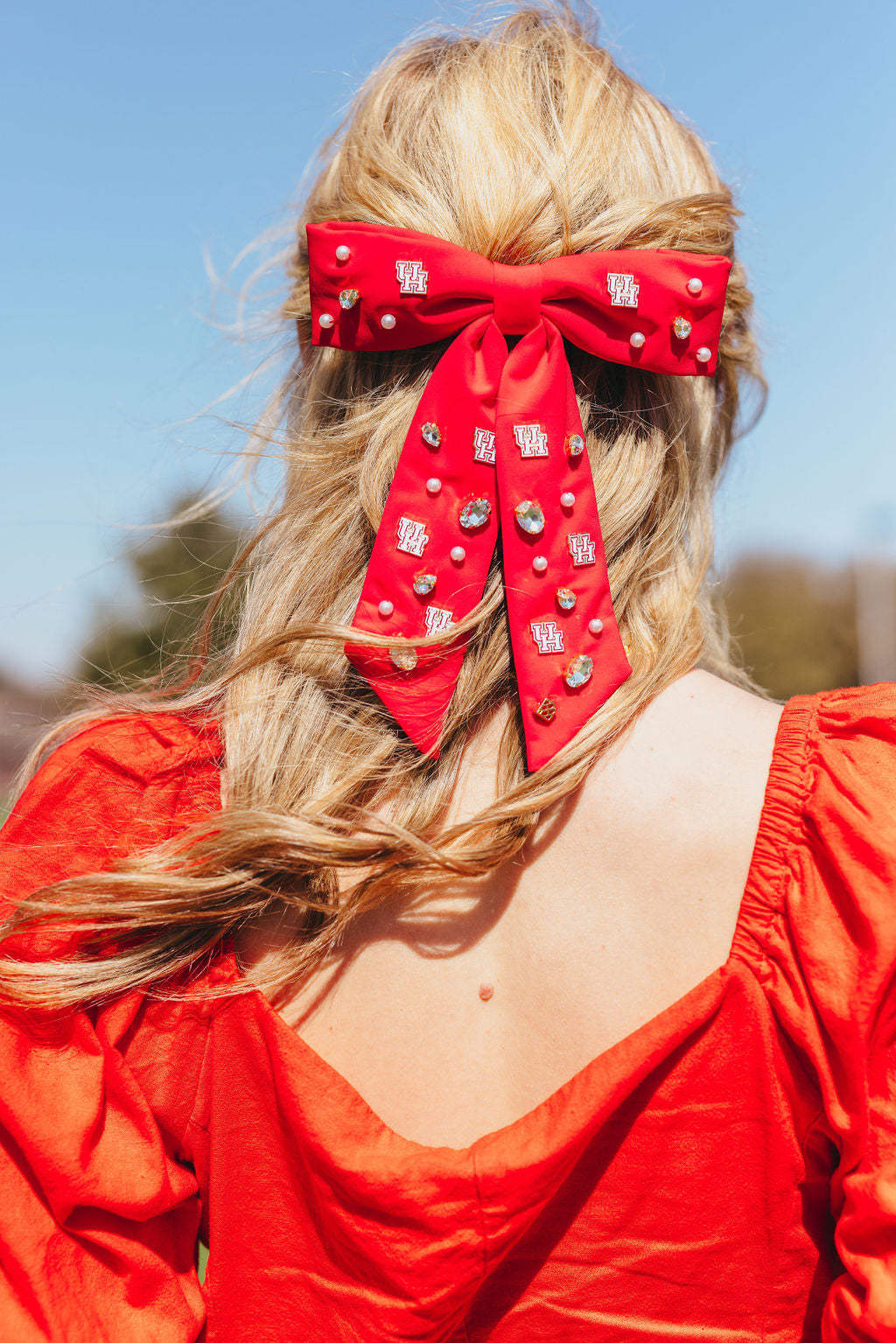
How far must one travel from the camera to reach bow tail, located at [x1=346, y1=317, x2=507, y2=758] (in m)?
1.16

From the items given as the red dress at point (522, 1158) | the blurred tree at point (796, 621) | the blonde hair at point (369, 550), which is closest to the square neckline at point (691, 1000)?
the red dress at point (522, 1158)

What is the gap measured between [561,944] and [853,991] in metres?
0.30

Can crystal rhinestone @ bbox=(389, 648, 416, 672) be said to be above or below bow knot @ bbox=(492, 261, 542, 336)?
below

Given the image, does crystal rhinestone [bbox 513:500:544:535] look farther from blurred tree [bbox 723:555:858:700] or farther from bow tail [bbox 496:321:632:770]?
blurred tree [bbox 723:555:858:700]

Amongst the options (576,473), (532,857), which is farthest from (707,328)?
(532,857)

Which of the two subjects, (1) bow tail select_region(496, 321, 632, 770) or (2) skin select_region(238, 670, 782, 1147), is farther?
(1) bow tail select_region(496, 321, 632, 770)

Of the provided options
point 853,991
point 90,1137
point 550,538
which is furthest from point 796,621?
point 90,1137

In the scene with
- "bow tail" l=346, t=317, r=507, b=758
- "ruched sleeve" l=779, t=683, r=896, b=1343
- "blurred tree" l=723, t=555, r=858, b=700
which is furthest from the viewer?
"blurred tree" l=723, t=555, r=858, b=700

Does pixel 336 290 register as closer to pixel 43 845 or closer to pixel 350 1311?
pixel 43 845

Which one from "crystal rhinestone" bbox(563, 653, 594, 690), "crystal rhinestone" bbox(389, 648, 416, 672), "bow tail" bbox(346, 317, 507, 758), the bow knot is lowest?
"crystal rhinestone" bbox(563, 653, 594, 690)

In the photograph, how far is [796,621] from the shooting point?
79.4 feet

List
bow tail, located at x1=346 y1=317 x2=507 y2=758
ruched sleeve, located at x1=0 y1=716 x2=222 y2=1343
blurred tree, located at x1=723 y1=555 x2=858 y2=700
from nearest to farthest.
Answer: ruched sleeve, located at x1=0 y1=716 x2=222 y2=1343, bow tail, located at x1=346 y1=317 x2=507 y2=758, blurred tree, located at x1=723 y1=555 x2=858 y2=700

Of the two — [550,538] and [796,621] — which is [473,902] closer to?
[550,538]

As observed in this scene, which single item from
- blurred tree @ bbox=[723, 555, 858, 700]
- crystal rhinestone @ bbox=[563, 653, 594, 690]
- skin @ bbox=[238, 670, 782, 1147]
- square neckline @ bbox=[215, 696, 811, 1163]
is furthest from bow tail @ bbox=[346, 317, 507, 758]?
blurred tree @ bbox=[723, 555, 858, 700]
